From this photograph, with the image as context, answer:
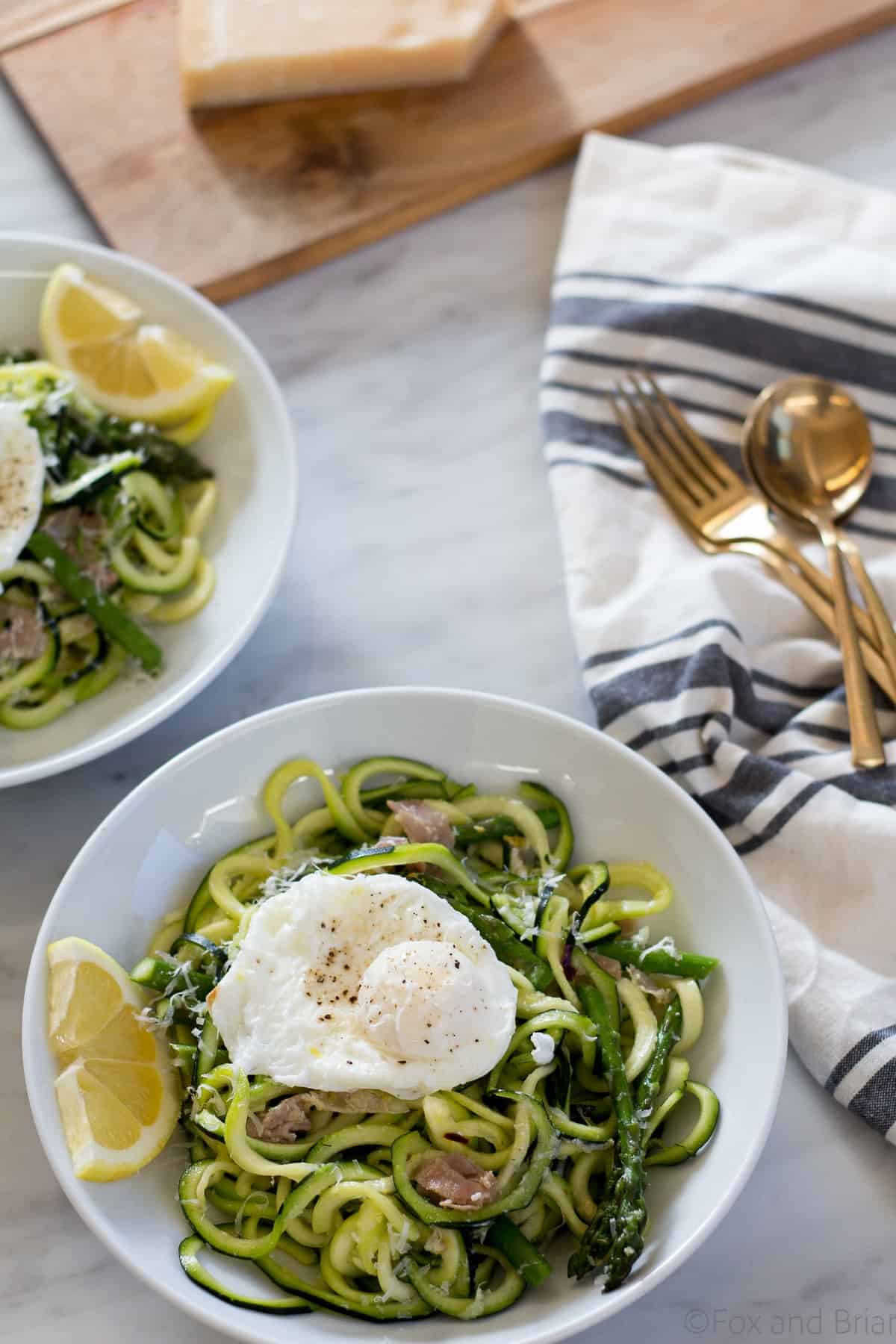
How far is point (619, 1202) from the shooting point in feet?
6.11

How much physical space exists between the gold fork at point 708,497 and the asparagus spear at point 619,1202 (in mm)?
1059

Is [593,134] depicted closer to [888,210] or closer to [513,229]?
[513,229]

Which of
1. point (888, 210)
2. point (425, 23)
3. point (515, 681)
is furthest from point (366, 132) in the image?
point (515, 681)

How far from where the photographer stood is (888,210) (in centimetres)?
309

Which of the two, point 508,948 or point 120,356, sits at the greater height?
point 120,356

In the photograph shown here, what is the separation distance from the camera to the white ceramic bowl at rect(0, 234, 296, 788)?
238cm

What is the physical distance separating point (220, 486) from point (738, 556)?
112 cm

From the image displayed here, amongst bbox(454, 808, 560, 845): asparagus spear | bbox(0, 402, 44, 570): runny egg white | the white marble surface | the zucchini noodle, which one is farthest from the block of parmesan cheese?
bbox(454, 808, 560, 845): asparagus spear

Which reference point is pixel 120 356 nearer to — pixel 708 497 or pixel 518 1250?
pixel 708 497

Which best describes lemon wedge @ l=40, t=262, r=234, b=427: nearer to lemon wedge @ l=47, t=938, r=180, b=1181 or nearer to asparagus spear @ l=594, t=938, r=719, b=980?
lemon wedge @ l=47, t=938, r=180, b=1181

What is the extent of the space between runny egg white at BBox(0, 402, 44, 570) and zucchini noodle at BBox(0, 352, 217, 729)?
35 mm

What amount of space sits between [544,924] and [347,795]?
1.35ft

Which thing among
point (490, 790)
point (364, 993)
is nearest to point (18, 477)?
point (490, 790)

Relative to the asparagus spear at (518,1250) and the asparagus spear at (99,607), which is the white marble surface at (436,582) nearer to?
the asparagus spear at (99,607)
